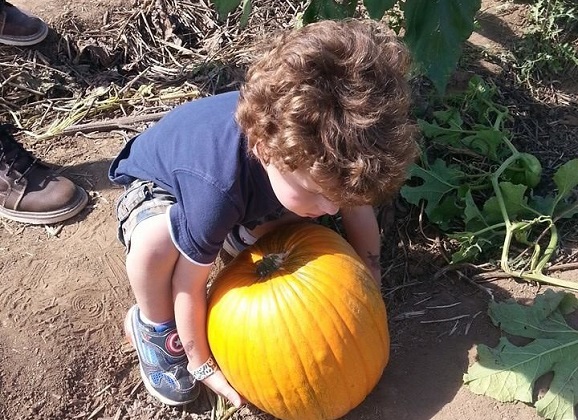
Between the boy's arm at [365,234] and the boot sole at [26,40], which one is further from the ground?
the boy's arm at [365,234]

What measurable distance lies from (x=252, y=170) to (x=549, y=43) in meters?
2.18

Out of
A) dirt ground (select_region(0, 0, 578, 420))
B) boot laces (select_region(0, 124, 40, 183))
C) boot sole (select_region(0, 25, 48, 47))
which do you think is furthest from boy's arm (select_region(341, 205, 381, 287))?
boot sole (select_region(0, 25, 48, 47))

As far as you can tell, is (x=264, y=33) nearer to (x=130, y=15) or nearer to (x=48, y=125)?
(x=130, y=15)

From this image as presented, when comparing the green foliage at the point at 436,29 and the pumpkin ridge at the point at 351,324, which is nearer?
the pumpkin ridge at the point at 351,324

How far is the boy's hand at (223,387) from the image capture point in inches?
106

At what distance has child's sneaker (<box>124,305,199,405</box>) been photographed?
2783 millimetres

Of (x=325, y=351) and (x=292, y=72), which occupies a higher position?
(x=292, y=72)

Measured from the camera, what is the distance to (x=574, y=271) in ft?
9.92

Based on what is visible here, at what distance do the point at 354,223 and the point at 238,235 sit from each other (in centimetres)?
43

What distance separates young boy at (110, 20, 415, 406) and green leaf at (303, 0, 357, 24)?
71 centimetres

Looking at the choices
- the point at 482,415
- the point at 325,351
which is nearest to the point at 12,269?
the point at 325,351

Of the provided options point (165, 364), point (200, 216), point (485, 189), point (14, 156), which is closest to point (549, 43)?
point (485, 189)

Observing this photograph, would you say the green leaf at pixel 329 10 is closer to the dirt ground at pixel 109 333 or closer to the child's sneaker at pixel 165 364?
the dirt ground at pixel 109 333

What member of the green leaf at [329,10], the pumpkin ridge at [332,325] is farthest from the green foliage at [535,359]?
the green leaf at [329,10]
